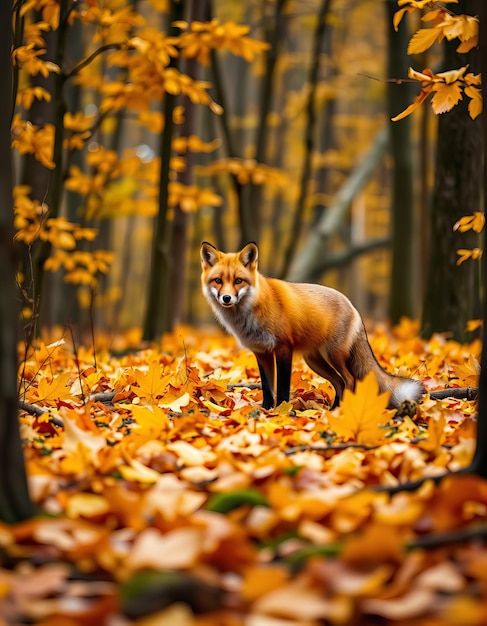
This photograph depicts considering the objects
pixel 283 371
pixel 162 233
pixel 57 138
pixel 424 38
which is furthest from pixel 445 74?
pixel 162 233

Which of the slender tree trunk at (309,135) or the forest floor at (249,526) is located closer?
the forest floor at (249,526)

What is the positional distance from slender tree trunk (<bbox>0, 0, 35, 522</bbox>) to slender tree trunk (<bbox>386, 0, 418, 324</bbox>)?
30.4ft

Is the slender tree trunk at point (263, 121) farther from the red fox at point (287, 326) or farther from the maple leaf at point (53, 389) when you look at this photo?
the maple leaf at point (53, 389)

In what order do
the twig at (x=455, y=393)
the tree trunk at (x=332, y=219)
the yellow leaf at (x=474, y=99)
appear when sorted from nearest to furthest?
the yellow leaf at (x=474, y=99) < the twig at (x=455, y=393) < the tree trunk at (x=332, y=219)

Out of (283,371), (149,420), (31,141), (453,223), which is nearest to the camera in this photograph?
(149,420)

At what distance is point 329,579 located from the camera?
1.82m

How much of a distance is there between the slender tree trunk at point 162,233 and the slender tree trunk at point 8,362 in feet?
19.2

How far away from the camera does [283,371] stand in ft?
15.2

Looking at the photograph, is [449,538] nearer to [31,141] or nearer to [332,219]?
[31,141]

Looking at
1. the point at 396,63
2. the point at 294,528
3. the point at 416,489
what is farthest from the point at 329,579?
the point at 396,63

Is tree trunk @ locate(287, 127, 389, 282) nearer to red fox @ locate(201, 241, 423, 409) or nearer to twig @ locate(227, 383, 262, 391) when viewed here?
twig @ locate(227, 383, 262, 391)

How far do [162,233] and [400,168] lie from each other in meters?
4.54

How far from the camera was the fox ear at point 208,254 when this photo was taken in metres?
5.17

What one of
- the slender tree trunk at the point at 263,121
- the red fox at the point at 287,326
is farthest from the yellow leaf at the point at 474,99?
the slender tree trunk at the point at 263,121
